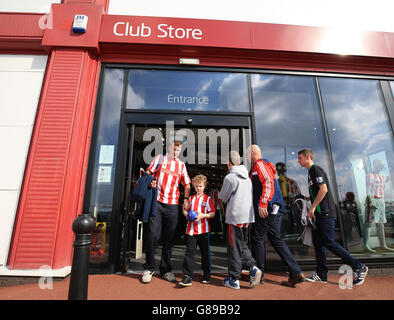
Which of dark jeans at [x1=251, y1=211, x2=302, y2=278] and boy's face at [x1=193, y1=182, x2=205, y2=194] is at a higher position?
boy's face at [x1=193, y1=182, x2=205, y2=194]

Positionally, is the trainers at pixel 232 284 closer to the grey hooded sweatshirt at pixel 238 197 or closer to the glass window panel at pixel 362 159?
the grey hooded sweatshirt at pixel 238 197

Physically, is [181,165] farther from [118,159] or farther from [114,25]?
[114,25]

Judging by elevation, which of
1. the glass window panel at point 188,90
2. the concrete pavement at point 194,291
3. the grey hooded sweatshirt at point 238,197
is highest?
the glass window panel at point 188,90

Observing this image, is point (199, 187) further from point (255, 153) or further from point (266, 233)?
point (266, 233)

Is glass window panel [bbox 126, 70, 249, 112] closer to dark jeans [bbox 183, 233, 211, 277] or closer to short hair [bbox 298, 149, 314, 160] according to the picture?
short hair [bbox 298, 149, 314, 160]

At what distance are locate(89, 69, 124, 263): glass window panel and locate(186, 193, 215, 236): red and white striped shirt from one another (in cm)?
Answer: 137

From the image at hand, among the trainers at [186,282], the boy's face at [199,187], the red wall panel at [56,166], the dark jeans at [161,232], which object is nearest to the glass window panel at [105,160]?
the red wall panel at [56,166]

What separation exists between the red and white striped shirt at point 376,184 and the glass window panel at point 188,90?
8.58ft

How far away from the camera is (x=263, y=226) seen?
255 centimetres

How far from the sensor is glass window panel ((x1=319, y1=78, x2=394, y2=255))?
3.37 m

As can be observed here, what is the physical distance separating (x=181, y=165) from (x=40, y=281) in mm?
2354

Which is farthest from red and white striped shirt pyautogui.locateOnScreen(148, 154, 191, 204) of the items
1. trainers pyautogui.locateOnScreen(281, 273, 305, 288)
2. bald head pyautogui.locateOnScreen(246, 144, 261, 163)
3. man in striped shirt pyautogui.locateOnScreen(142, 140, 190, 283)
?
trainers pyautogui.locateOnScreen(281, 273, 305, 288)

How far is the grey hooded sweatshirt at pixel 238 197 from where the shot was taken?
2.44 meters

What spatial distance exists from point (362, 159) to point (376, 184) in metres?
0.50
